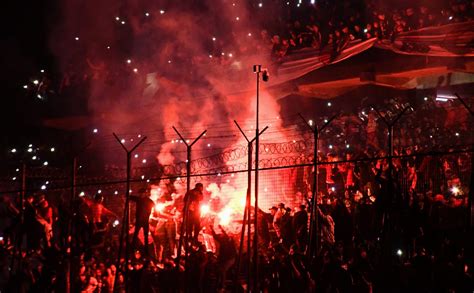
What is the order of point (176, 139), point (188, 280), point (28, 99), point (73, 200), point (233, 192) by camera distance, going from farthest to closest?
point (28, 99) < point (176, 139) < point (233, 192) < point (73, 200) < point (188, 280)

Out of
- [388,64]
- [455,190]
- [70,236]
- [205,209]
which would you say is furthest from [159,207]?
[455,190]

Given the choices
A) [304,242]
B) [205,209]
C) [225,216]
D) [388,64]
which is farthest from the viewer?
[205,209]

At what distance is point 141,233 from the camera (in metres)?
18.9

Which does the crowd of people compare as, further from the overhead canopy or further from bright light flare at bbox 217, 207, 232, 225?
the overhead canopy

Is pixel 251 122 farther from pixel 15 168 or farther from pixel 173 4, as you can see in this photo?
pixel 15 168

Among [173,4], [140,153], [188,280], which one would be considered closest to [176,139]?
[140,153]

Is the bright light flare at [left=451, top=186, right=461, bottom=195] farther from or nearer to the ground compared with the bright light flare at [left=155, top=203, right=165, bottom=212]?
farther from the ground

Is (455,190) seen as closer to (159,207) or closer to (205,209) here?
(205,209)

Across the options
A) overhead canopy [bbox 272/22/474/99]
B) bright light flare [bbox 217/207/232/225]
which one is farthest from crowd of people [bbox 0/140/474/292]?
overhead canopy [bbox 272/22/474/99]

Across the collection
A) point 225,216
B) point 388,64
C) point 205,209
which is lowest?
point 225,216

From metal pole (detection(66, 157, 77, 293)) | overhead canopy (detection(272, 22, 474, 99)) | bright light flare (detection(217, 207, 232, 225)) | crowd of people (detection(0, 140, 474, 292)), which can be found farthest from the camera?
bright light flare (detection(217, 207, 232, 225))

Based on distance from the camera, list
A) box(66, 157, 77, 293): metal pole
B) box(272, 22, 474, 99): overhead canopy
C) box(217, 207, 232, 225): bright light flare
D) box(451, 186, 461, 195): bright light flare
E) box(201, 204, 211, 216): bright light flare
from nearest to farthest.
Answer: box(451, 186, 461, 195): bright light flare, box(66, 157, 77, 293): metal pole, box(272, 22, 474, 99): overhead canopy, box(217, 207, 232, 225): bright light flare, box(201, 204, 211, 216): bright light flare

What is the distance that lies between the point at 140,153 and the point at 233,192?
6.37m

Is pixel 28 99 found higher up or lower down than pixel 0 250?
higher up
